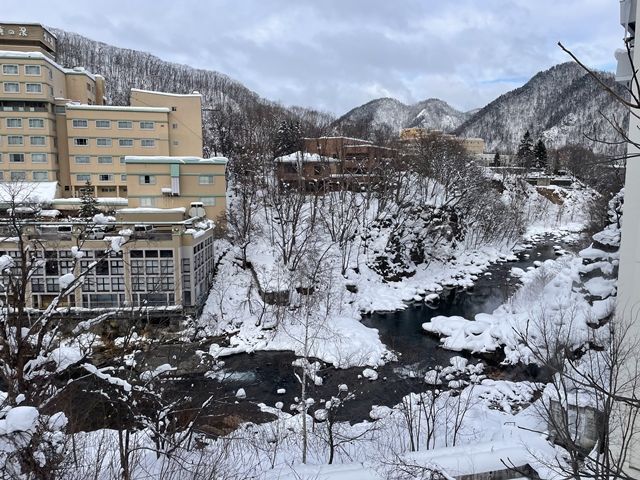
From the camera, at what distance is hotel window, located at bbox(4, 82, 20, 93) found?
950 inches

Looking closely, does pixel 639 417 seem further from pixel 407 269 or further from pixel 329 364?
pixel 407 269

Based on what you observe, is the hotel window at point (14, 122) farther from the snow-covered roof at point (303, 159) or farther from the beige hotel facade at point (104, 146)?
the snow-covered roof at point (303, 159)

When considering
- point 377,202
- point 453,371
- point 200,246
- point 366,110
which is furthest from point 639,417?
point 366,110

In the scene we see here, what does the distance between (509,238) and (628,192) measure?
87.9 feet

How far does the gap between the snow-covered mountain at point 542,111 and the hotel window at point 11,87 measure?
3298 inches

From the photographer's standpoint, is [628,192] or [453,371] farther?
[453,371]

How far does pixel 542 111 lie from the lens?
339 feet

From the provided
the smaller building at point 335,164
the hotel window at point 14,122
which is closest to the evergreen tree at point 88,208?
the hotel window at point 14,122

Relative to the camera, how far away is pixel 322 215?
2555 centimetres

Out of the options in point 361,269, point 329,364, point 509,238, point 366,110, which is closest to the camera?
point 329,364

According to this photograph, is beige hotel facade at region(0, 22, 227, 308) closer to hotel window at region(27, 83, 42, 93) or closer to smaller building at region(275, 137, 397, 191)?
hotel window at region(27, 83, 42, 93)

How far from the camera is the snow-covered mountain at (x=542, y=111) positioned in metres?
89.7

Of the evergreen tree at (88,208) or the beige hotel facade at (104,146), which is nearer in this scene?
the evergreen tree at (88,208)

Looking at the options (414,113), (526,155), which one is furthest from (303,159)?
(414,113)
